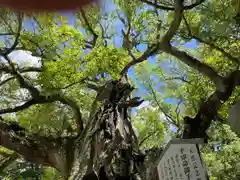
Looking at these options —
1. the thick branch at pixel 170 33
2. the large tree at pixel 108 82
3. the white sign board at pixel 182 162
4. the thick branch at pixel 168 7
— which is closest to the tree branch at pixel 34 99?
the large tree at pixel 108 82

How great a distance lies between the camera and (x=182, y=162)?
10.7 ft

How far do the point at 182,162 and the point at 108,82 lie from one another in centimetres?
322

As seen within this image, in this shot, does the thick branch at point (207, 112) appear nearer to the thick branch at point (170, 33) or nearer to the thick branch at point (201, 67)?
the thick branch at point (201, 67)

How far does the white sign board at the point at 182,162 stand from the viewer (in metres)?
3.05

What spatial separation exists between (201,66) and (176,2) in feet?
4.23

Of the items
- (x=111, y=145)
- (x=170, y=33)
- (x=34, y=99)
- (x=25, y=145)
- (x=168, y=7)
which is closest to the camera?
(x=111, y=145)

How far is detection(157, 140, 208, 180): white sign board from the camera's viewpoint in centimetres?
305

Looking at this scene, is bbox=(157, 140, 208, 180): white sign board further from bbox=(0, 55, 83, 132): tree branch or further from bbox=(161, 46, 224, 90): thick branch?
bbox=(0, 55, 83, 132): tree branch

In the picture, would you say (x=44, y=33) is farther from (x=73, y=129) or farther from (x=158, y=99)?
(x=158, y=99)

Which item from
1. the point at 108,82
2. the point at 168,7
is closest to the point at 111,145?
the point at 108,82

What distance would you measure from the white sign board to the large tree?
3.45 ft

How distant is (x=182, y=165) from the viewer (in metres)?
3.23

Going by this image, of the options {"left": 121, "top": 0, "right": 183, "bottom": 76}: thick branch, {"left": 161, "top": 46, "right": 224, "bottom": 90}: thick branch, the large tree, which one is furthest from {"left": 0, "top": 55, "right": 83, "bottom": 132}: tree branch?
{"left": 161, "top": 46, "right": 224, "bottom": 90}: thick branch

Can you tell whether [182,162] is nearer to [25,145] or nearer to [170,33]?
[170,33]
